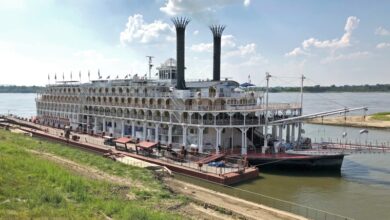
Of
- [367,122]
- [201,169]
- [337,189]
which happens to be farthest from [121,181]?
[367,122]

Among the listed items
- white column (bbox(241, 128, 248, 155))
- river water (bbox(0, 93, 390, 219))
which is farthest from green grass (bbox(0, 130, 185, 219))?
white column (bbox(241, 128, 248, 155))

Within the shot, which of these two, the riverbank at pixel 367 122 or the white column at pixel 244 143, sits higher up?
the white column at pixel 244 143

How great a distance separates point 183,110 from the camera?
147 ft

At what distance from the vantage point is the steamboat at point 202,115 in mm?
41062

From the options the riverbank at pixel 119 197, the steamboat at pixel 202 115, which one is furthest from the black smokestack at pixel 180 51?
the riverbank at pixel 119 197

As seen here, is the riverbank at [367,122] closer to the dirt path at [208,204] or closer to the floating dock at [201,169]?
the floating dock at [201,169]

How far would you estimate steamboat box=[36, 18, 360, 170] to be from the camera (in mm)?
41062

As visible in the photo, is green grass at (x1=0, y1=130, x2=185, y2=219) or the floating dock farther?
the floating dock

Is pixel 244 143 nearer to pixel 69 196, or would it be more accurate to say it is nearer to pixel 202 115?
pixel 202 115

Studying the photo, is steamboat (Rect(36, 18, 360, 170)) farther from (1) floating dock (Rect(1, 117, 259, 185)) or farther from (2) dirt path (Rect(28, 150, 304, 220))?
(2) dirt path (Rect(28, 150, 304, 220))

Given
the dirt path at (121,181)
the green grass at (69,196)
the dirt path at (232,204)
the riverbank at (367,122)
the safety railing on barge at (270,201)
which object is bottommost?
the riverbank at (367,122)

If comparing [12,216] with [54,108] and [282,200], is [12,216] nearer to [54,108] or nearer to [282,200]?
[282,200]

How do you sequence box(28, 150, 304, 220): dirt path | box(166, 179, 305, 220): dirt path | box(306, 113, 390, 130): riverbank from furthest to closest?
box(306, 113, 390, 130): riverbank, box(166, 179, 305, 220): dirt path, box(28, 150, 304, 220): dirt path

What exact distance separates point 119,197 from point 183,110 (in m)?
21.7
